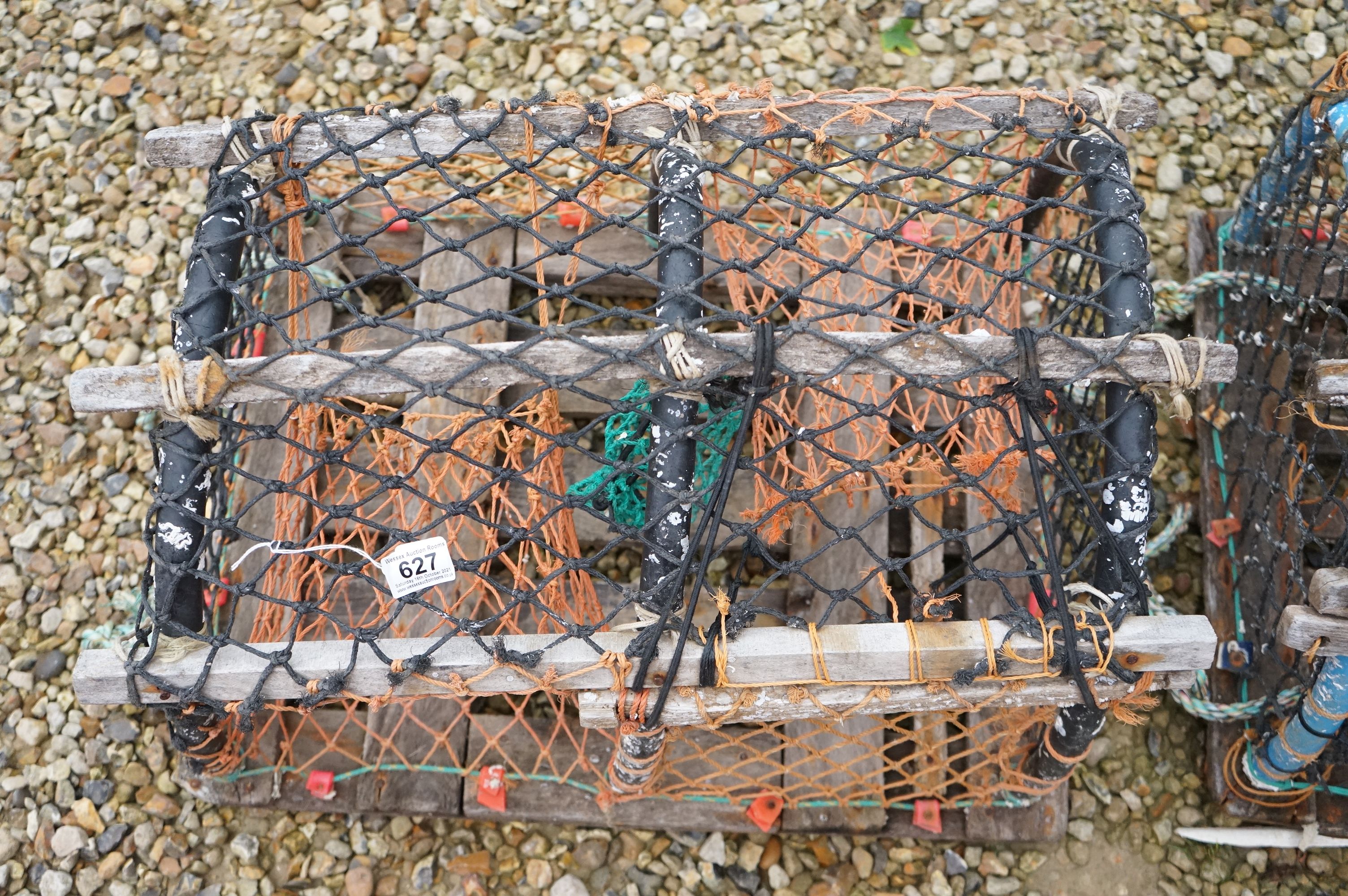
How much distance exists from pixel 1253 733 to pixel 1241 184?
1.96 metres

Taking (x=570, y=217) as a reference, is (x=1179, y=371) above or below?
above

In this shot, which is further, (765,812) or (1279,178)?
(1279,178)

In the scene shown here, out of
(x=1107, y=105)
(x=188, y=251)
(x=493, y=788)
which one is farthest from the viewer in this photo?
(x=188, y=251)

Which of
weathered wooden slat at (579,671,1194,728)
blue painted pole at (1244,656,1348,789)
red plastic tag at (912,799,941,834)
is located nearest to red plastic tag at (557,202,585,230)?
weathered wooden slat at (579,671,1194,728)

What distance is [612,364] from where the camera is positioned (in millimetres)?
1749

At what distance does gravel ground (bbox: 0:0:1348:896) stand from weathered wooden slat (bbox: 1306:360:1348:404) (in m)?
1.21

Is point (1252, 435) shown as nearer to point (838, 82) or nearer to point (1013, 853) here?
point (1013, 853)

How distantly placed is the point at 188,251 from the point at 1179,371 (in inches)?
126

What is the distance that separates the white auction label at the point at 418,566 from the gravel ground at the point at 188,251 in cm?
100

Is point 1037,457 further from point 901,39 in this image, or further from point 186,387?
point 901,39

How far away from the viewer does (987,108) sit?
2.15 meters

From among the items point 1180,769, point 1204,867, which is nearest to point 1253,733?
point 1180,769

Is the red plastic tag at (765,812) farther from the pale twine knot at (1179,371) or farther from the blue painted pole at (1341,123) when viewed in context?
the blue painted pole at (1341,123)

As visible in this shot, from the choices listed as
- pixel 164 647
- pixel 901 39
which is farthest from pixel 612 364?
pixel 901 39
